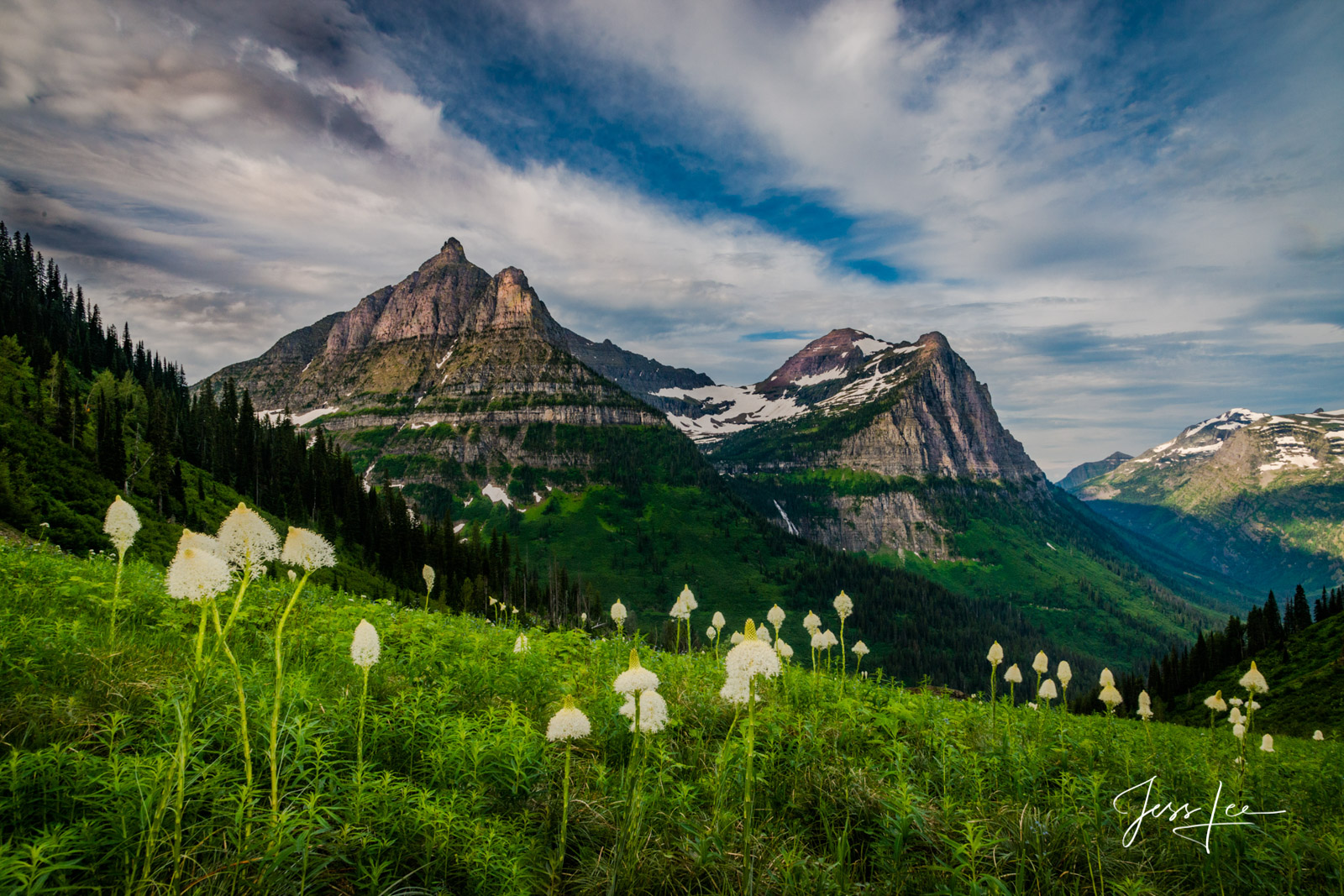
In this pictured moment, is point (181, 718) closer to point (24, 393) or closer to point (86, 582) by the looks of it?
point (86, 582)

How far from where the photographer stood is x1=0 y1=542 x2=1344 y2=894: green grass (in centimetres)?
444

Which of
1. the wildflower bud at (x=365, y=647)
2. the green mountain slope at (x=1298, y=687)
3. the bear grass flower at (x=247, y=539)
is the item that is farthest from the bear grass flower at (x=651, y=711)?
the green mountain slope at (x=1298, y=687)

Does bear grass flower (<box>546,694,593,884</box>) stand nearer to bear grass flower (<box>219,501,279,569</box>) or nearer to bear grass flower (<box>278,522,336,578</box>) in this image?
bear grass flower (<box>278,522,336,578</box>)

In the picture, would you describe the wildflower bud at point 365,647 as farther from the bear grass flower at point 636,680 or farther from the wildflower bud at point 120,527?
the wildflower bud at point 120,527

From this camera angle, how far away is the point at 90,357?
412 feet

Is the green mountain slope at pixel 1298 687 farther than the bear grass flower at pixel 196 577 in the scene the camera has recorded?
Yes

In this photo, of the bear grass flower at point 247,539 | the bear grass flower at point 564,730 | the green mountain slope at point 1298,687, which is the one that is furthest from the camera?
the green mountain slope at point 1298,687

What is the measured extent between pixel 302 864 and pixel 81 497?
50537 mm

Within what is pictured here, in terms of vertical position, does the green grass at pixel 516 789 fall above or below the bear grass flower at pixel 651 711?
below

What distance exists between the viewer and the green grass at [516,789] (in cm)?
444
